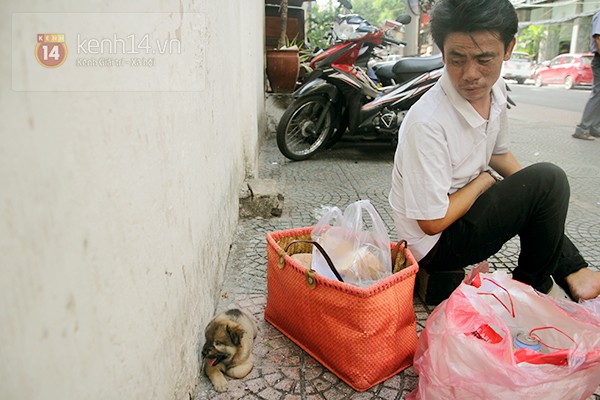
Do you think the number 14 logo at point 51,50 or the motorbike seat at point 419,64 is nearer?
the number 14 logo at point 51,50

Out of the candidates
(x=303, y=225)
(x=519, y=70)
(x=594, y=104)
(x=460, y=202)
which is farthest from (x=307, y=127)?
(x=519, y=70)

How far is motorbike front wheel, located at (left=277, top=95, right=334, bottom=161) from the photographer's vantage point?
470 cm

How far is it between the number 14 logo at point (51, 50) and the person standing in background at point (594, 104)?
6.01 meters

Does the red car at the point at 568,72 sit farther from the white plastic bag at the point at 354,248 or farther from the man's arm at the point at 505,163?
the white plastic bag at the point at 354,248

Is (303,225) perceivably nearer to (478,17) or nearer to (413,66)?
(478,17)

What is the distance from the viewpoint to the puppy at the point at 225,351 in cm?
164

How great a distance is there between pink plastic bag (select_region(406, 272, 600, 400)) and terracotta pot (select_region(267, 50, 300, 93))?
474 centimetres

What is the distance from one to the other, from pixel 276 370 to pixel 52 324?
116cm

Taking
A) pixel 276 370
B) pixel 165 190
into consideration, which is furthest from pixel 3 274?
pixel 276 370

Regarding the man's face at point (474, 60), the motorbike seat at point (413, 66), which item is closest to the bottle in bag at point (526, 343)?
the man's face at point (474, 60)

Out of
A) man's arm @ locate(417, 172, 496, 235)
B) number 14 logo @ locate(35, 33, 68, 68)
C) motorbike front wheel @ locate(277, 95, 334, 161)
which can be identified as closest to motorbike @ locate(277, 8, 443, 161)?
motorbike front wheel @ locate(277, 95, 334, 161)

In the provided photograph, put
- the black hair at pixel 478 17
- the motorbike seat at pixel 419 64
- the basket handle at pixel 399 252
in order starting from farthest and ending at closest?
the motorbike seat at pixel 419 64 → the basket handle at pixel 399 252 → the black hair at pixel 478 17

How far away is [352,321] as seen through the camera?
5.12 feet

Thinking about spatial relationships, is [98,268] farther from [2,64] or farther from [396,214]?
[396,214]
